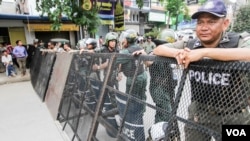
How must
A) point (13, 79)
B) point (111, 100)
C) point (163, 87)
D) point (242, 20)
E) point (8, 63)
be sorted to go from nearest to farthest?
point (163, 87)
point (111, 100)
point (13, 79)
point (8, 63)
point (242, 20)

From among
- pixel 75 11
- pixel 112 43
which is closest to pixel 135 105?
pixel 112 43

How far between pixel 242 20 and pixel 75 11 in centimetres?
933

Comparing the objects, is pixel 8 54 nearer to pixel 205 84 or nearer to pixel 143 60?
pixel 143 60

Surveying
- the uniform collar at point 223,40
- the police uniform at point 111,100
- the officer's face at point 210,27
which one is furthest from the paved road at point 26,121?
the officer's face at point 210,27

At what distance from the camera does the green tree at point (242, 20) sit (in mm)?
13477

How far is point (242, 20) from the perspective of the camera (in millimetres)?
13758

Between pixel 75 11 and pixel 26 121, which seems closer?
pixel 26 121

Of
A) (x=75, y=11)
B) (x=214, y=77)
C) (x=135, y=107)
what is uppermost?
(x=75, y=11)

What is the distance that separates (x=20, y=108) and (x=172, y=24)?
29.9 metres

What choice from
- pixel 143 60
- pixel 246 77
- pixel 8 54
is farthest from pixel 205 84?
pixel 8 54

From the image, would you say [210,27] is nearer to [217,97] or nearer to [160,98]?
[217,97]

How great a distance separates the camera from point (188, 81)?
1.74 meters

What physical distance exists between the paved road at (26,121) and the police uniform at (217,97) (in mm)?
3167

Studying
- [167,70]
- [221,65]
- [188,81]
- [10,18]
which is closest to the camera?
[221,65]
